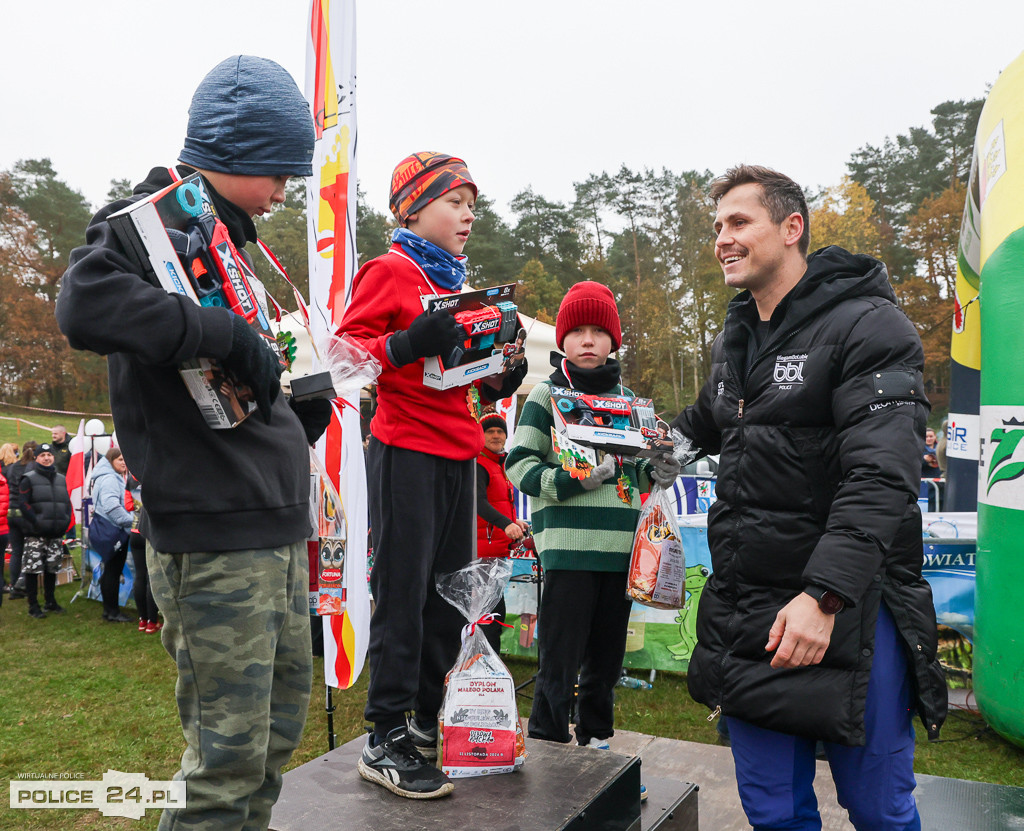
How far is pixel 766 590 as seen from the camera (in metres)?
2.00

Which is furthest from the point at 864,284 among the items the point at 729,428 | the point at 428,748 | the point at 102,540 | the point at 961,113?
the point at 961,113

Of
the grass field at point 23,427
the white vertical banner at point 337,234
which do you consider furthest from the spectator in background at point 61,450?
the white vertical banner at point 337,234

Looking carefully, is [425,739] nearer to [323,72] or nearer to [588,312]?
[588,312]

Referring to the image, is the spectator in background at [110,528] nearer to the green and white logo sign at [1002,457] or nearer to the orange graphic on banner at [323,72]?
the orange graphic on banner at [323,72]

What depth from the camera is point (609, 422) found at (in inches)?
117

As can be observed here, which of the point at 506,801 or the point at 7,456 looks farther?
the point at 7,456

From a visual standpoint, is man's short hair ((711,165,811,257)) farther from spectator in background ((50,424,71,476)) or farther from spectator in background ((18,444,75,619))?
spectator in background ((50,424,71,476))

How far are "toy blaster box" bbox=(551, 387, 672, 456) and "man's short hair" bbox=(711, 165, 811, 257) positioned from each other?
89cm

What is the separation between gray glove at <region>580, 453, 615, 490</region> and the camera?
3.03 metres

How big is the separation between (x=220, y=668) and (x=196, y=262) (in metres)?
0.80

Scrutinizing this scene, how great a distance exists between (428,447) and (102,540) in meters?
6.79

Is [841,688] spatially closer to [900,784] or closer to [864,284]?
[900,784]
